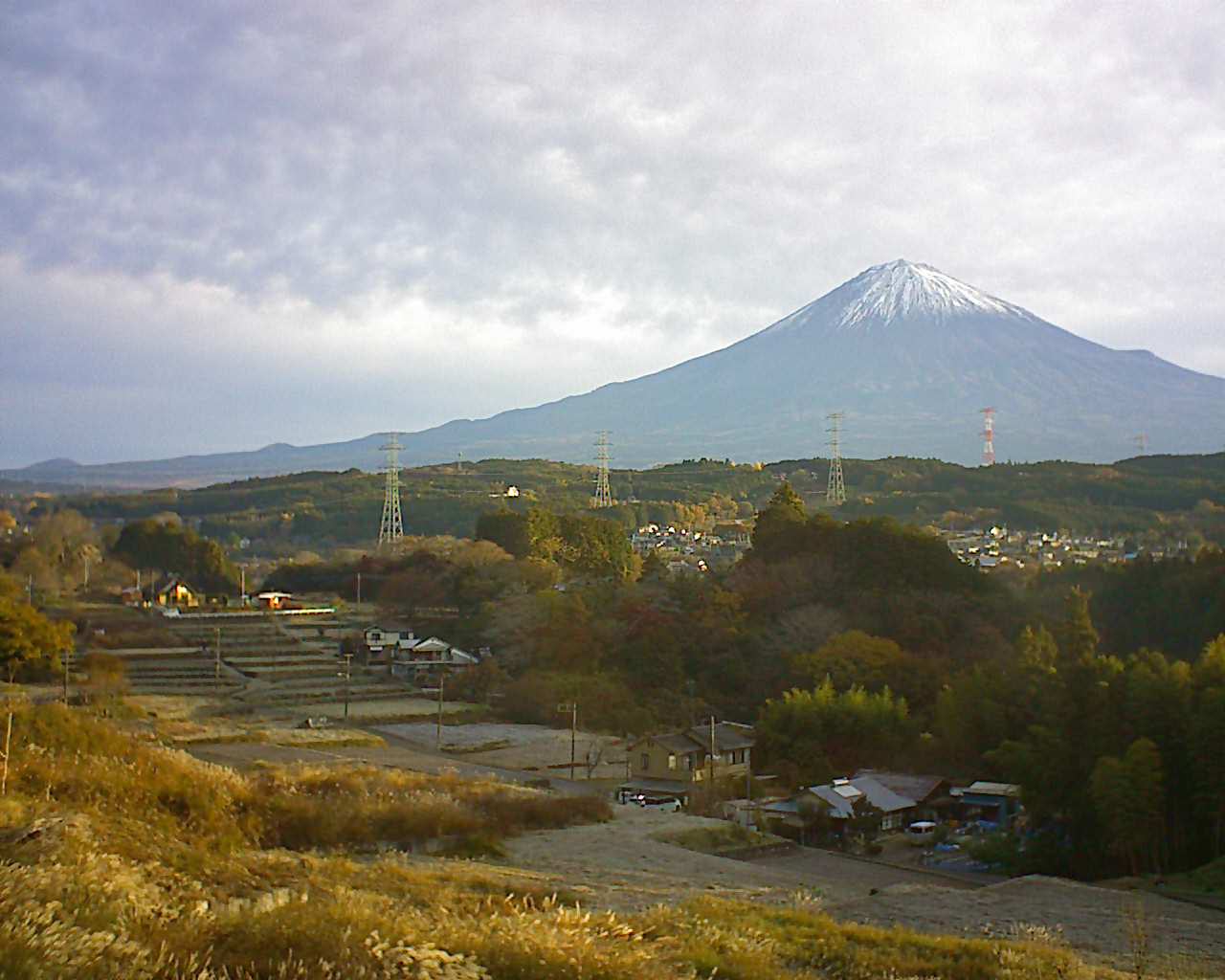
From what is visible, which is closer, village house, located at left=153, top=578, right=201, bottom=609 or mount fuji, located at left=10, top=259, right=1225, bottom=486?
village house, located at left=153, top=578, right=201, bottom=609

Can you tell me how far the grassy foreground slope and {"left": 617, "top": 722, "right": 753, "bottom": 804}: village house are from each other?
6.35 meters

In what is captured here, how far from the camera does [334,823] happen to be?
9164mm

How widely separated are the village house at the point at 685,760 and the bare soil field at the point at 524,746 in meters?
0.47

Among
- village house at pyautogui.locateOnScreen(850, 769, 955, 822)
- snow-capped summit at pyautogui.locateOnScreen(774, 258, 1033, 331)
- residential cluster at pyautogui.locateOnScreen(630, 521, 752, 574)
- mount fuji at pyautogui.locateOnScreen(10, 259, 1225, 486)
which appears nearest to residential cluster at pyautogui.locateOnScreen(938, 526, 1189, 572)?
A: residential cluster at pyautogui.locateOnScreen(630, 521, 752, 574)

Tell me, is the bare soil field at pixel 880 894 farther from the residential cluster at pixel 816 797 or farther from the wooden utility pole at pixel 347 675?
the wooden utility pole at pixel 347 675

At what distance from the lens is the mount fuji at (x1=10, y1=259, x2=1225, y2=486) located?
6612 cm

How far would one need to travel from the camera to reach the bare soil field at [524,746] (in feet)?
56.4

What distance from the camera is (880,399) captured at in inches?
2997

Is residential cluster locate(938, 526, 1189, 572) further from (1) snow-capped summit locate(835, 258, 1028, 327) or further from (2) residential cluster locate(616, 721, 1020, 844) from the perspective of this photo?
(1) snow-capped summit locate(835, 258, 1028, 327)

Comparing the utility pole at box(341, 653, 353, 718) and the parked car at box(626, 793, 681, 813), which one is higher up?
the utility pole at box(341, 653, 353, 718)

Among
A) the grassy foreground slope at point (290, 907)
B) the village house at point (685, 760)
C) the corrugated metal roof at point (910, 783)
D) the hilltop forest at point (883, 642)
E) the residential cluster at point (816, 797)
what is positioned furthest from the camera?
the village house at point (685, 760)

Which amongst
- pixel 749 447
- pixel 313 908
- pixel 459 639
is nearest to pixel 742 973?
pixel 313 908

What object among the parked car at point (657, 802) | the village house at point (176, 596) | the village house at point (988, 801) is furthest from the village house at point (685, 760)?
the village house at point (176, 596)

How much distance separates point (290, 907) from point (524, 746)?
48.6 ft
